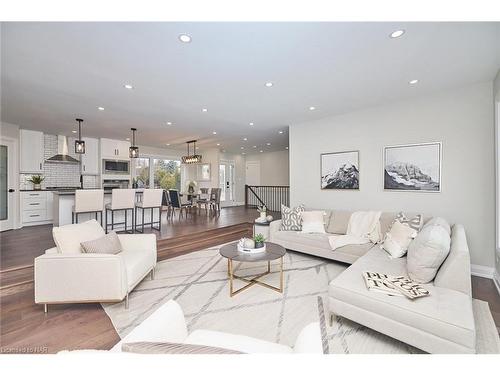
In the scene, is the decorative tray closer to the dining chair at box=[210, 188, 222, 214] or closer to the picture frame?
the dining chair at box=[210, 188, 222, 214]

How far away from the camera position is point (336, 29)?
6.21 feet

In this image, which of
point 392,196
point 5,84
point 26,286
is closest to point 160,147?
point 5,84

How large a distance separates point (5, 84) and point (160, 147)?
5647 mm

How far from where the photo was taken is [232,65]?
251 centimetres

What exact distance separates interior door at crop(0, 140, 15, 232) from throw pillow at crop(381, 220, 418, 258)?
24.8ft

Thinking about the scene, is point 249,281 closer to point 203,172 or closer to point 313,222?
point 313,222

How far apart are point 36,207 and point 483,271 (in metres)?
9.01

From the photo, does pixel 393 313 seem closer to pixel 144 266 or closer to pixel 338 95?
pixel 144 266

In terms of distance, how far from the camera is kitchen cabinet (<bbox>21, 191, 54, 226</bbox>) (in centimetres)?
535

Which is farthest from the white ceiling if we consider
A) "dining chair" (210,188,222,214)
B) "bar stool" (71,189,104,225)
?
"dining chair" (210,188,222,214)

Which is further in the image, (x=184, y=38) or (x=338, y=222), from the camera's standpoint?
(x=338, y=222)

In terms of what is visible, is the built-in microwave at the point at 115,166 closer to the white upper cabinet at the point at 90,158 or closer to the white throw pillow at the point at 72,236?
the white upper cabinet at the point at 90,158

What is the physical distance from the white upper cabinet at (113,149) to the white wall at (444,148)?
21.0 ft

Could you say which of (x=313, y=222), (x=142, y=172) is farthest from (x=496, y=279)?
(x=142, y=172)
